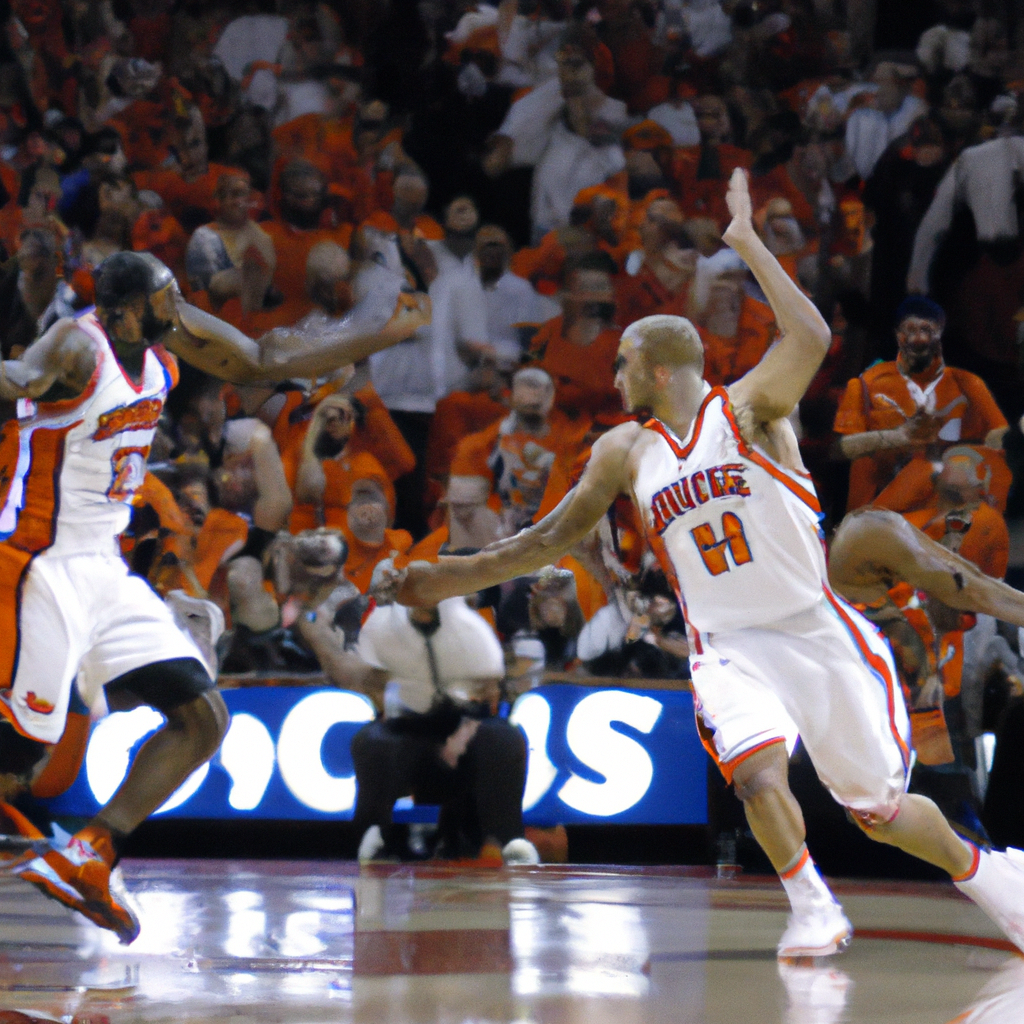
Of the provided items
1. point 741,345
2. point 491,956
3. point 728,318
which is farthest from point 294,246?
point 491,956

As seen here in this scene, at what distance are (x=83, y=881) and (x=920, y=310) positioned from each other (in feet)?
16.6

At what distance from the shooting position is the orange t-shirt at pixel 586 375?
7332 millimetres

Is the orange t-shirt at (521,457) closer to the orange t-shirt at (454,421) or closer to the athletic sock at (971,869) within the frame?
the orange t-shirt at (454,421)

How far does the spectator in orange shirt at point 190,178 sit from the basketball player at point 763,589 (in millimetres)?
4890

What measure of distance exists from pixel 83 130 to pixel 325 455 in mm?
2950

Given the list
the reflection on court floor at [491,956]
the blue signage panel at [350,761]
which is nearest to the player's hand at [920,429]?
the blue signage panel at [350,761]

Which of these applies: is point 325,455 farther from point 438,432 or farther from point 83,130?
point 83,130

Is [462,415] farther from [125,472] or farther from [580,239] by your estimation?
[125,472]

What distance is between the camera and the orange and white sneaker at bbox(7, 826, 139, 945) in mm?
3555

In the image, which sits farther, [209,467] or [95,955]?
[209,467]

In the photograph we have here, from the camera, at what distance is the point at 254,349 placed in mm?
4254

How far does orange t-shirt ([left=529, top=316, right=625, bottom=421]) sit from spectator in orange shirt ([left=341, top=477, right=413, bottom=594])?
111 cm

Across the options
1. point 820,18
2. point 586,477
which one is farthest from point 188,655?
point 820,18

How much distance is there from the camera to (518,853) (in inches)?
235
